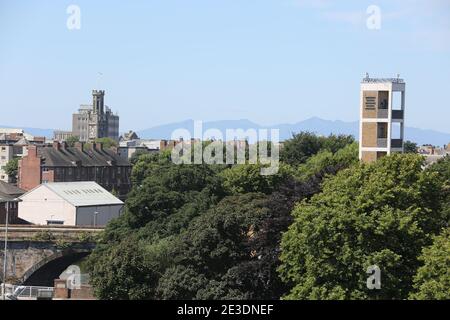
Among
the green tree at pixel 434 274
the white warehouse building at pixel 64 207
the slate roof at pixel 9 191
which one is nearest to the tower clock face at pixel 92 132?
the slate roof at pixel 9 191

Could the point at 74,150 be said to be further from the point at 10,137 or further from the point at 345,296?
the point at 345,296

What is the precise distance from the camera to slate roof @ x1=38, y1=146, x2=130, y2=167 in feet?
313

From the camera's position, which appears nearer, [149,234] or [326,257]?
[326,257]

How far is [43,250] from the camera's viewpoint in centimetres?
5525

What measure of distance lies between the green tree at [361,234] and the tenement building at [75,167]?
60.8 m

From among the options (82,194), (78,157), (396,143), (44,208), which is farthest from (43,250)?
(78,157)

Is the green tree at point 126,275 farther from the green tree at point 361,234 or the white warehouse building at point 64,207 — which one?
the white warehouse building at point 64,207

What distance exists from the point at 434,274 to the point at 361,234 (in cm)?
277

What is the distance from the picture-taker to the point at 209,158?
76812 mm

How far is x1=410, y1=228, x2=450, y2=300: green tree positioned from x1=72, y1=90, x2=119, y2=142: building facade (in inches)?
5812

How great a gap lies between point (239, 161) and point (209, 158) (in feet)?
21.8

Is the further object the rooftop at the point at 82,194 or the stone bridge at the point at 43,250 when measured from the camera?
the rooftop at the point at 82,194

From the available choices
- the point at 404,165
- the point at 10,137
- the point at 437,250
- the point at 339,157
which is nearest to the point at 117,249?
the point at 404,165

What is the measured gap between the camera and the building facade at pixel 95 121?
180 m
